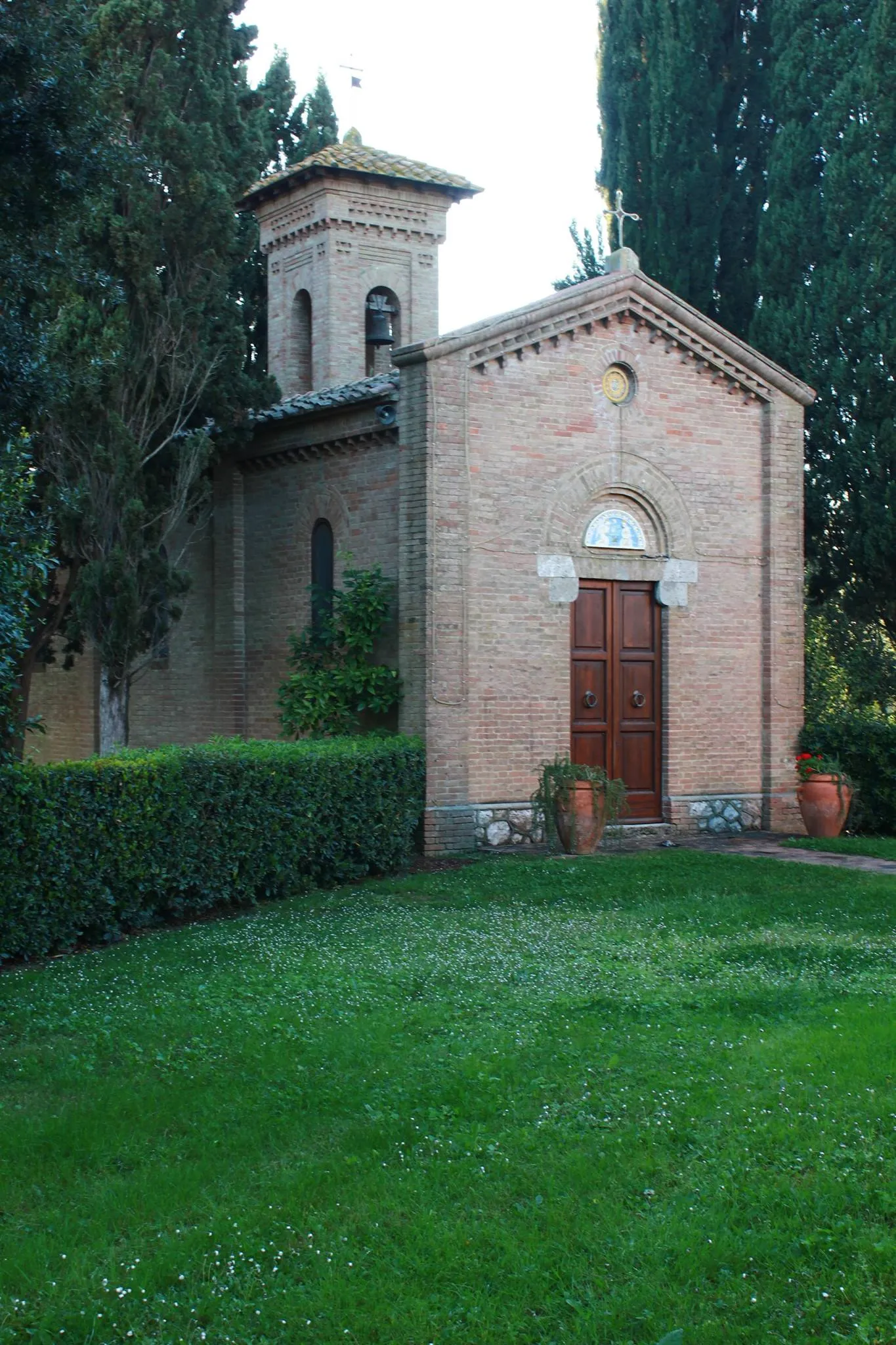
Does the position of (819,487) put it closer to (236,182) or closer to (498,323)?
(498,323)

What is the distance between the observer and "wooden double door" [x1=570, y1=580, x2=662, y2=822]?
51.8 feet

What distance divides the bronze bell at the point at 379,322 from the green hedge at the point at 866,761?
827cm

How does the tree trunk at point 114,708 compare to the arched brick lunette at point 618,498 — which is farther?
the tree trunk at point 114,708

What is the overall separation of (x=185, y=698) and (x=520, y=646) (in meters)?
5.87

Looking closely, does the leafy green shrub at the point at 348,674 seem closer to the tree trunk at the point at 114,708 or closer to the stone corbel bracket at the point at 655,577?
the stone corbel bracket at the point at 655,577

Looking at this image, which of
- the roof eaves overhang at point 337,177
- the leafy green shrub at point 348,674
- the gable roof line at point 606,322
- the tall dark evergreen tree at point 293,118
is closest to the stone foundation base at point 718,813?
the leafy green shrub at point 348,674

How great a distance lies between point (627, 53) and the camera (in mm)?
23375

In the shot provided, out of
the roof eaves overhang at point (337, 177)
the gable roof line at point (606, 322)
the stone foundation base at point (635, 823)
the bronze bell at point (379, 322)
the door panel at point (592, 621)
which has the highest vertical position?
the roof eaves overhang at point (337, 177)

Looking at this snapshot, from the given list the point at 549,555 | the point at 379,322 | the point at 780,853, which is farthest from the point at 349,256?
the point at 780,853

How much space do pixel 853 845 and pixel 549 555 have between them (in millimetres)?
4695

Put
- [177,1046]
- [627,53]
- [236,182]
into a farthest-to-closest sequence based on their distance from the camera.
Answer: [627,53], [236,182], [177,1046]

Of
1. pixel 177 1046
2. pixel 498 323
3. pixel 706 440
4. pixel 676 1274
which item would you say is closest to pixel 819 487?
pixel 706 440

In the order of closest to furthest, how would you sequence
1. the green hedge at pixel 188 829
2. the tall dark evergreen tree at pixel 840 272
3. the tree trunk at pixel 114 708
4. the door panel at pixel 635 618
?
the green hedge at pixel 188 829
the tree trunk at pixel 114 708
the door panel at pixel 635 618
the tall dark evergreen tree at pixel 840 272

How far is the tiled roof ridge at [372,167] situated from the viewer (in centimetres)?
2045
